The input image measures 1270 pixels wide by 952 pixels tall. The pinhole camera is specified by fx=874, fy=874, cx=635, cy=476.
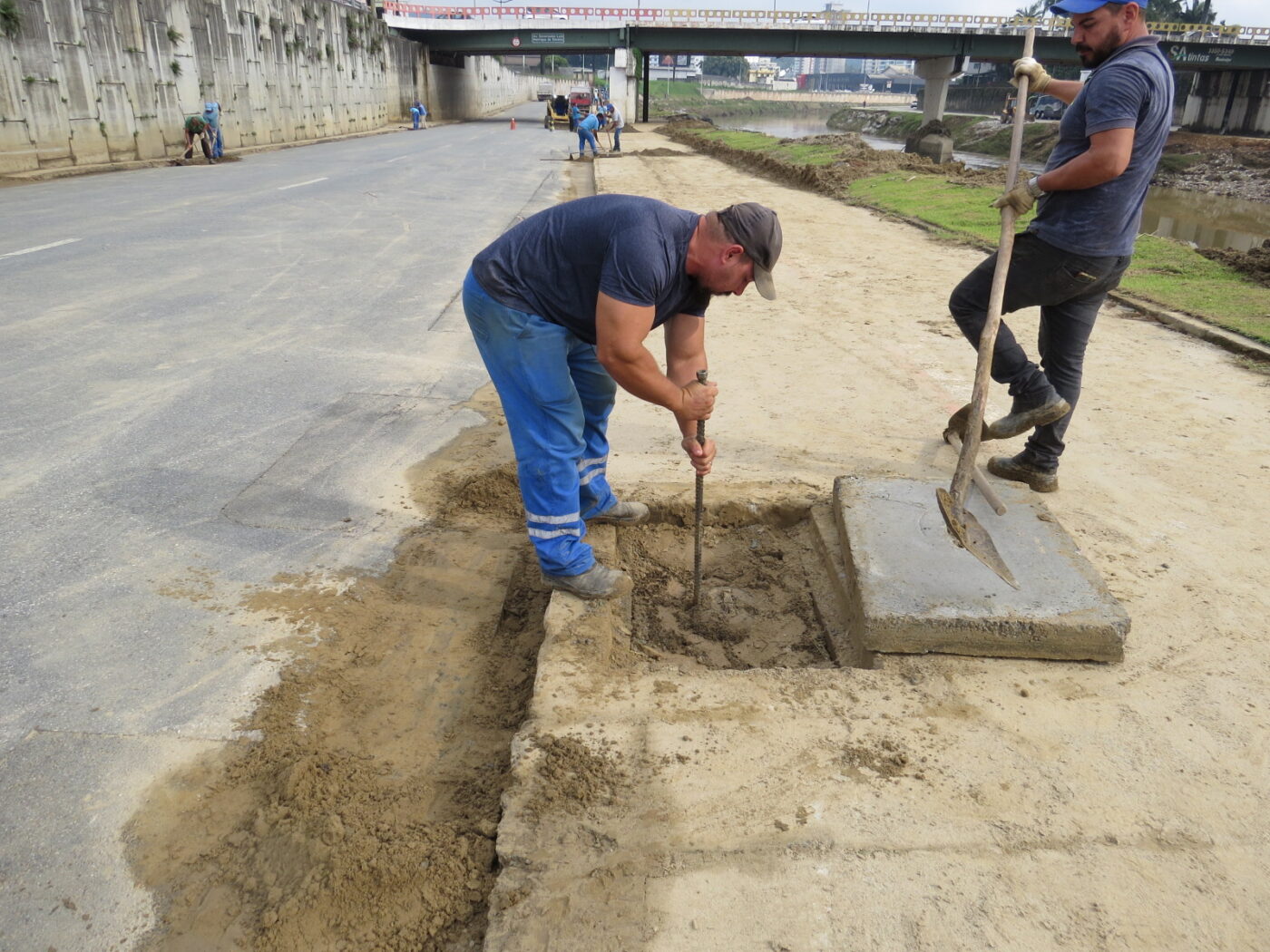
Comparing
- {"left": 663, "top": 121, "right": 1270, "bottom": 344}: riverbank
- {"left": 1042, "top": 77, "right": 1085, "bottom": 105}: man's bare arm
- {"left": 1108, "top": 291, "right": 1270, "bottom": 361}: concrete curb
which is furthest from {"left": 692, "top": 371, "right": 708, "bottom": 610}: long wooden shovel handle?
{"left": 663, "top": 121, "right": 1270, "bottom": 344}: riverbank

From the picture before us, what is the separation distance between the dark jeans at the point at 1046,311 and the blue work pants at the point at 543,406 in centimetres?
198

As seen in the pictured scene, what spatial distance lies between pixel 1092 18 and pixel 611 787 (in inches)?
144

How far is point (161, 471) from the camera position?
4.29 metres

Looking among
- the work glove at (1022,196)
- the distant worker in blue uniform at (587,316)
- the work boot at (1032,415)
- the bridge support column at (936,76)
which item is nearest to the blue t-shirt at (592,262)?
the distant worker in blue uniform at (587,316)

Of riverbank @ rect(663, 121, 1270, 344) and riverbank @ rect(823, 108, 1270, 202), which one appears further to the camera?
riverbank @ rect(823, 108, 1270, 202)

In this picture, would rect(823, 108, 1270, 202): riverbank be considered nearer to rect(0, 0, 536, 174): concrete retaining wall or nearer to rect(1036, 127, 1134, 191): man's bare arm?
rect(1036, 127, 1134, 191): man's bare arm

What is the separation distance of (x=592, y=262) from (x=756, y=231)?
560 millimetres

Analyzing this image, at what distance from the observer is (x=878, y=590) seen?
3.11 meters

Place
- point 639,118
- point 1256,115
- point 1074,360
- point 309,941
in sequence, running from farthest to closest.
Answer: point 639,118
point 1256,115
point 1074,360
point 309,941

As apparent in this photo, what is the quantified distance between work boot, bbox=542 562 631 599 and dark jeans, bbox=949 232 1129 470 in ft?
6.55

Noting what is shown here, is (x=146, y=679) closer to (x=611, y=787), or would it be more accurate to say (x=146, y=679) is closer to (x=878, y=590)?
(x=611, y=787)

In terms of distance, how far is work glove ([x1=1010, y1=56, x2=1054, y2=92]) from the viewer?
3848 millimetres

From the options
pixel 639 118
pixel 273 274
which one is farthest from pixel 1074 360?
pixel 639 118

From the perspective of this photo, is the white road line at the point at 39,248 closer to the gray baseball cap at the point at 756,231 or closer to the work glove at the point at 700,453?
the work glove at the point at 700,453
